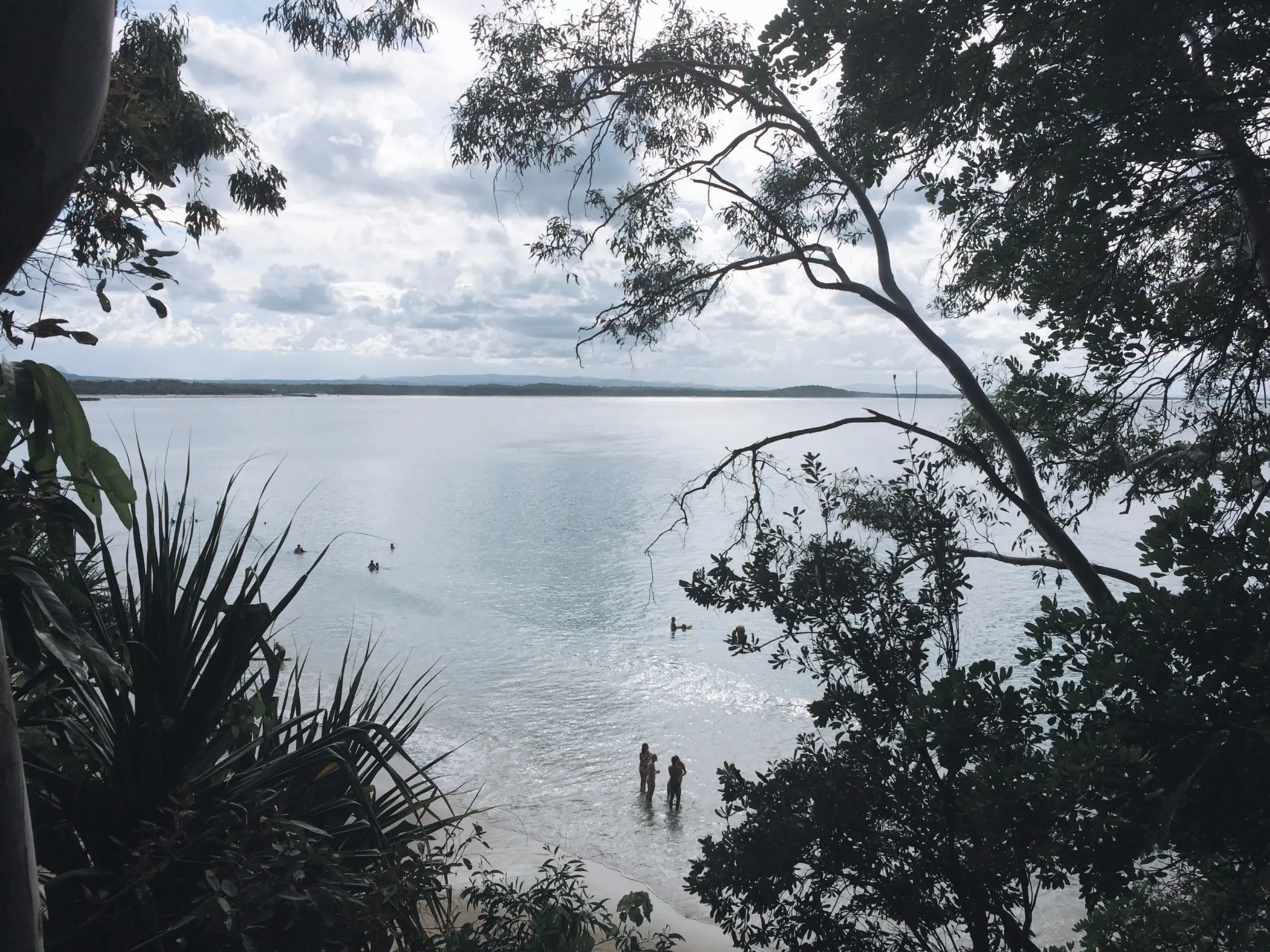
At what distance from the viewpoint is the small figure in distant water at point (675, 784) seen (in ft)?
41.1

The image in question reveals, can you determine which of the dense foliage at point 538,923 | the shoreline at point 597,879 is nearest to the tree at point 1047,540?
the dense foliage at point 538,923

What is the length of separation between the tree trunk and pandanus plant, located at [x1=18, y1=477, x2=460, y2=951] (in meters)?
0.75

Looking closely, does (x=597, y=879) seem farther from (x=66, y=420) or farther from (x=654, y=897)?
(x=66, y=420)

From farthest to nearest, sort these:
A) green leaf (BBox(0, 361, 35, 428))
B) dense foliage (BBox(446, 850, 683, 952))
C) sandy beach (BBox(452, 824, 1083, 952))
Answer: sandy beach (BBox(452, 824, 1083, 952))
dense foliage (BBox(446, 850, 683, 952))
green leaf (BBox(0, 361, 35, 428))

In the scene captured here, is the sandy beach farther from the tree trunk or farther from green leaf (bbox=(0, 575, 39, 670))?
the tree trunk

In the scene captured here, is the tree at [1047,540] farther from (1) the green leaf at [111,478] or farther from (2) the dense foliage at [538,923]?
(1) the green leaf at [111,478]

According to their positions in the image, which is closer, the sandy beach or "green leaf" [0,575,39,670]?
"green leaf" [0,575,39,670]

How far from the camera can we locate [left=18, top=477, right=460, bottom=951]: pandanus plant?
2.01m

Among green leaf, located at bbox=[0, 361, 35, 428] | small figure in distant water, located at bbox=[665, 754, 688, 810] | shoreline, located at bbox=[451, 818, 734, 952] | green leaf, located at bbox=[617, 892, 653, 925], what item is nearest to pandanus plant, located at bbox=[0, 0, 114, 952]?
green leaf, located at bbox=[0, 361, 35, 428]

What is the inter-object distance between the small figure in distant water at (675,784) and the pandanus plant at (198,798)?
10.2 meters

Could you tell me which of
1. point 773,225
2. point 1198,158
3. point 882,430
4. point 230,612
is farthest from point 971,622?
point 882,430

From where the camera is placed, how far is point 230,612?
2445 mm

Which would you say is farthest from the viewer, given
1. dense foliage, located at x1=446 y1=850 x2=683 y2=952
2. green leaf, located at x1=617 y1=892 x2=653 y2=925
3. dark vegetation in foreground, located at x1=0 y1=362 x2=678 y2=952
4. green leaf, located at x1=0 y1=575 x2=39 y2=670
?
green leaf, located at x1=617 y1=892 x2=653 y2=925

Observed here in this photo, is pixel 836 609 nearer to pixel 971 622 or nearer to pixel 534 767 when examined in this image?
pixel 534 767
